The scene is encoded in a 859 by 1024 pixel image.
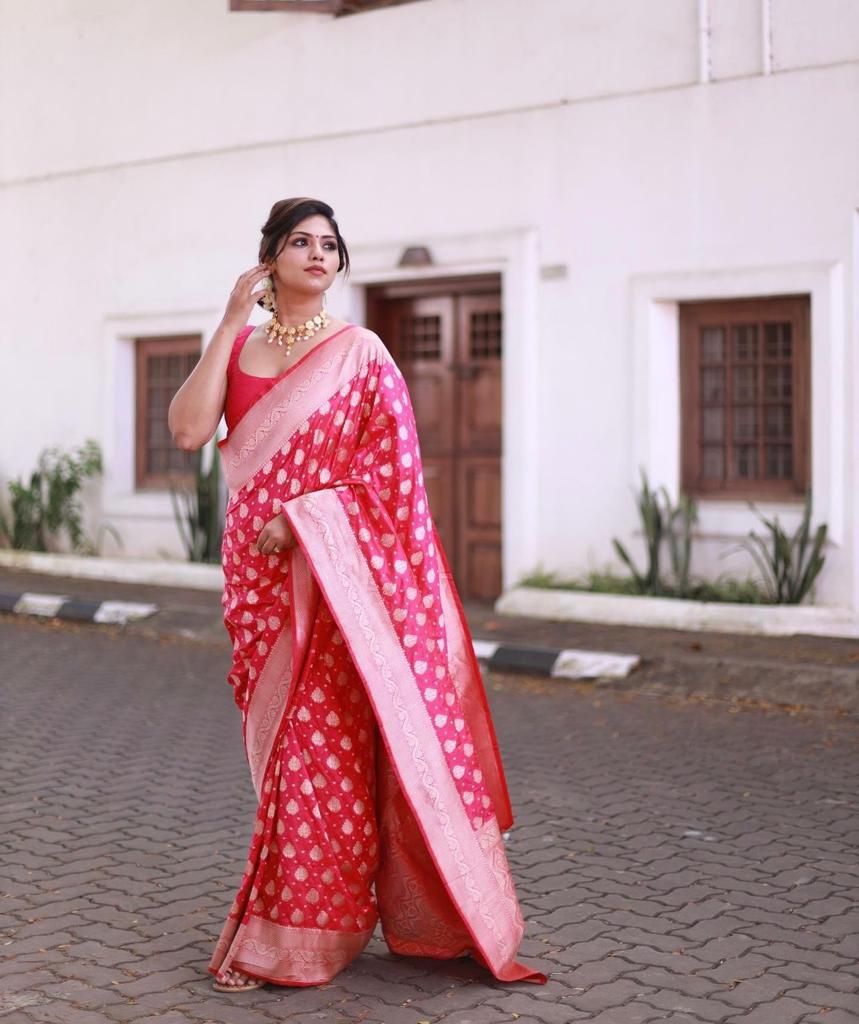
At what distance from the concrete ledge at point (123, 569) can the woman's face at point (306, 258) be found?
28.2 feet

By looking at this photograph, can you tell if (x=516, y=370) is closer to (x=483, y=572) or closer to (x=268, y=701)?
(x=483, y=572)

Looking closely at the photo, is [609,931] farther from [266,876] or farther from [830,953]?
[266,876]

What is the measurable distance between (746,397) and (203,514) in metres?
4.72

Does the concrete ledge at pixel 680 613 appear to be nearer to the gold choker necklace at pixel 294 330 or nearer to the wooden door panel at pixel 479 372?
the wooden door panel at pixel 479 372

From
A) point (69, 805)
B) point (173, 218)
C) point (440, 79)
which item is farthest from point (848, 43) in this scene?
point (69, 805)

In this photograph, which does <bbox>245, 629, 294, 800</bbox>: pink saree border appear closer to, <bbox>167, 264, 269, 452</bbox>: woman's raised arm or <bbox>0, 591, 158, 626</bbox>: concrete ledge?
<bbox>167, 264, 269, 452</bbox>: woman's raised arm

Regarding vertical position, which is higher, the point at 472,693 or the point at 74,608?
the point at 472,693

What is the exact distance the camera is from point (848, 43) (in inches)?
383

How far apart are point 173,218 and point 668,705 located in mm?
7071

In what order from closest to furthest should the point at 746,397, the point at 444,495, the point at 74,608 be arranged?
the point at 746,397 < the point at 74,608 < the point at 444,495

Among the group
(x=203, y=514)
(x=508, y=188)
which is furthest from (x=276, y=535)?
(x=203, y=514)

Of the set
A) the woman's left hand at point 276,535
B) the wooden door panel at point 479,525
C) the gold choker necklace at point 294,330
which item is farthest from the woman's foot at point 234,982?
the wooden door panel at point 479,525

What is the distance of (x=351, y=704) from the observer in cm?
384

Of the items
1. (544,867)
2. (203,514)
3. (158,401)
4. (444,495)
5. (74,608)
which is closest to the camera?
(544,867)
